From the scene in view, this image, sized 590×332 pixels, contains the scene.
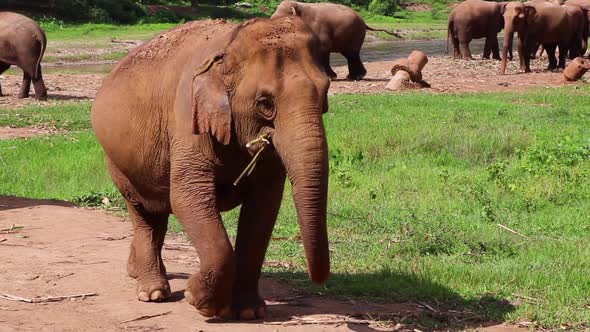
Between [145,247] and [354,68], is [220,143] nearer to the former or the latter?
[145,247]

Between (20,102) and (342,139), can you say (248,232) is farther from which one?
(20,102)

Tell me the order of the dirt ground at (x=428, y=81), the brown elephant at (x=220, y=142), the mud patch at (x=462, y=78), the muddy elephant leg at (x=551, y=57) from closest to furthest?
the brown elephant at (x=220, y=142) < the dirt ground at (x=428, y=81) < the mud patch at (x=462, y=78) < the muddy elephant leg at (x=551, y=57)

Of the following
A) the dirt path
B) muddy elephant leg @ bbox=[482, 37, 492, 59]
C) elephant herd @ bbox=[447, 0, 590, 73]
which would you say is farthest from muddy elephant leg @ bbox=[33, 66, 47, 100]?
muddy elephant leg @ bbox=[482, 37, 492, 59]

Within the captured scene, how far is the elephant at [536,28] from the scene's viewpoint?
94.8 feet

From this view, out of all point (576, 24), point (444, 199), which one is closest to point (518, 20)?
point (576, 24)

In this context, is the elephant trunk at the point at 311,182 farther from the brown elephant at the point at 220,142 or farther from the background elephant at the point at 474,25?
the background elephant at the point at 474,25

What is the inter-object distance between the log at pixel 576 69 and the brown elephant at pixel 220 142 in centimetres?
1744

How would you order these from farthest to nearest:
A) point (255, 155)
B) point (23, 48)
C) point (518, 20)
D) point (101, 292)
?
point (518, 20), point (23, 48), point (101, 292), point (255, 155)

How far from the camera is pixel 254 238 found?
6.89 metres

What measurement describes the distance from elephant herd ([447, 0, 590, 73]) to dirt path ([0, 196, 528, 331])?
1945cm

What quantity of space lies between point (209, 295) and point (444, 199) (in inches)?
196

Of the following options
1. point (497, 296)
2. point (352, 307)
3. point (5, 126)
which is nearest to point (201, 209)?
point (352, 307)

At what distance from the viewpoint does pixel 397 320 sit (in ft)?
22.7

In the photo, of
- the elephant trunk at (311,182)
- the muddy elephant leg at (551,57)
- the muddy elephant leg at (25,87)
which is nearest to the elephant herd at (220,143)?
the elephant trunk at (311,182)
